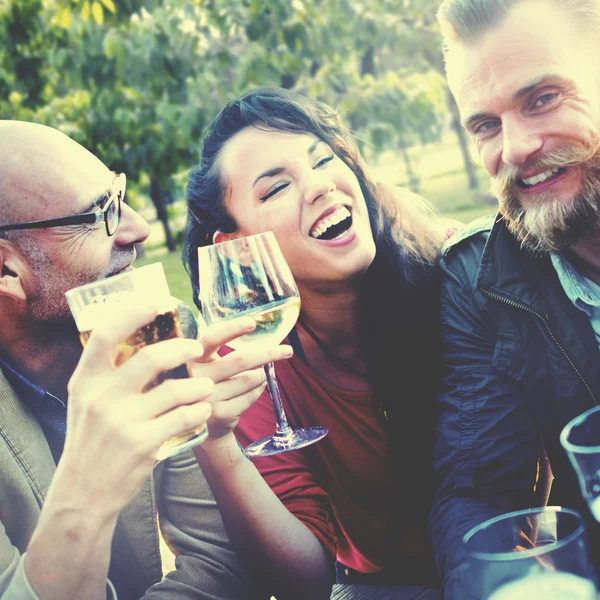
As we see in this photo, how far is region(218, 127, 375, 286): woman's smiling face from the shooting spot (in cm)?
222

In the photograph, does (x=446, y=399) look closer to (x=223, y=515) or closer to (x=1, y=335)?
(x=223, y=515)

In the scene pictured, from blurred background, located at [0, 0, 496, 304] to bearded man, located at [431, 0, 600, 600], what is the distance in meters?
2.50

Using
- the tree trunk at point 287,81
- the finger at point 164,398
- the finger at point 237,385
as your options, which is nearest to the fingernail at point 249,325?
the finger at point 237,385

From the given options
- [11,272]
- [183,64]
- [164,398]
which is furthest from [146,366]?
[183,64]

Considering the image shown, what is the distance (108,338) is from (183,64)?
4689 millimetres

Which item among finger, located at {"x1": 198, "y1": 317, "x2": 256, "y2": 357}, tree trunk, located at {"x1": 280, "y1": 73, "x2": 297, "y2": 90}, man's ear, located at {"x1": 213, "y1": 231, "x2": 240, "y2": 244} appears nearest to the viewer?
finger, located at {"x1": 198, "y1": 317, "x2": 256, "y2": 357}

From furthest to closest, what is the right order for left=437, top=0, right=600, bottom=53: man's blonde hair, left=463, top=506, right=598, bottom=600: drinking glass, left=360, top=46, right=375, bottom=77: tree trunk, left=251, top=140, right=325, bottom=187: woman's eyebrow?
left=360, top=46, right=375, bottom=77: tree trunk → left=251, top=140, right=325, bottom=187: woman's eyebrow → left=437, top=0, right=600, bottom=53: man's blonde hair → left=463, top=506, right=598, bottom=600: drinking glass

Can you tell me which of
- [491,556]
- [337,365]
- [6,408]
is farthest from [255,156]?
[491,556]

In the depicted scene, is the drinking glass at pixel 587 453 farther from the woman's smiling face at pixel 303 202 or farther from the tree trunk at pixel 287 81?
the tree trunk at pixel 287 81

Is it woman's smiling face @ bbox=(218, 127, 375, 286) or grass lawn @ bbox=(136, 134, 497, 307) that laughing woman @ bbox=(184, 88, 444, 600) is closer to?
woman's smiling face @ bbox=(218, 127, 375, 286)

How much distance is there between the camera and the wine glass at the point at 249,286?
1.49m

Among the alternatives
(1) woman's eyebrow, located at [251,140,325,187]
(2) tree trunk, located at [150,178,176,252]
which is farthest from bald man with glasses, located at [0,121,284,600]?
(2) tree trunk, located at [150,178,176,252]

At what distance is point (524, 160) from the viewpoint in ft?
6.66

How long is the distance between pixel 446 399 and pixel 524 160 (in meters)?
0.79
